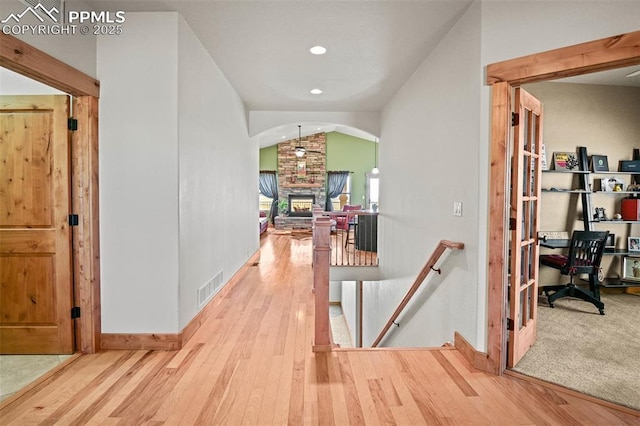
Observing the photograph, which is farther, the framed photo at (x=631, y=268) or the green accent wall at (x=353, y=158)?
the green accent wall at (x=353, y=158)

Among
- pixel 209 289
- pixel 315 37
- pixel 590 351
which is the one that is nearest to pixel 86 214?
pixel 209 289

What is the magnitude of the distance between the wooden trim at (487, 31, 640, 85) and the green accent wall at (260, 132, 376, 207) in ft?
35.6

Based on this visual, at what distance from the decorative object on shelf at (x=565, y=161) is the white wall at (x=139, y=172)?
15.4 ft

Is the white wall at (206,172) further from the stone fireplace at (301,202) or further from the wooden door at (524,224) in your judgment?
the stone fireplace at (301,202)

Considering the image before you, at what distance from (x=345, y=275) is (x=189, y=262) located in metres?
3.63

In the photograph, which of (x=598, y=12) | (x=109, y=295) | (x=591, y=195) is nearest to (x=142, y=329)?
(x=109, y=295)

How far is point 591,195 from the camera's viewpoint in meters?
4.78

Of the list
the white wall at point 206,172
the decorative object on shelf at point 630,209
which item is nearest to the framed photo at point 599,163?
the decorative object on shelf at point 630,209

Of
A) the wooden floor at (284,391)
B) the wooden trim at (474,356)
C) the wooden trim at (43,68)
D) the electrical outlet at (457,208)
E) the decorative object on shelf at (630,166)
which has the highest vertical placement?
the wooden trim at (43,68)

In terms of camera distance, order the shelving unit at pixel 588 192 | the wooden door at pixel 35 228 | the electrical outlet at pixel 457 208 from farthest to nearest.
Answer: the shelving unit at pixel 588 192 < the electrical outlet at pixel 457 208 < the wooden door at pixel 35 228

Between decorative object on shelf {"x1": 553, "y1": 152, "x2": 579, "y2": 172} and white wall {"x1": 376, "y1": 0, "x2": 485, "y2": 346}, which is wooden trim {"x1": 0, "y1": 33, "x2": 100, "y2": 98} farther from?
decorative object on shelf {"x1": 553, "y1": 152, "x2": 579, "y2": 172}

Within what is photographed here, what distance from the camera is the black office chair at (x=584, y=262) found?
388 centimetres

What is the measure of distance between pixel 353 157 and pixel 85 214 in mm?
11293

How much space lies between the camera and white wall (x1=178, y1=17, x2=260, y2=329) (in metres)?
2.99
